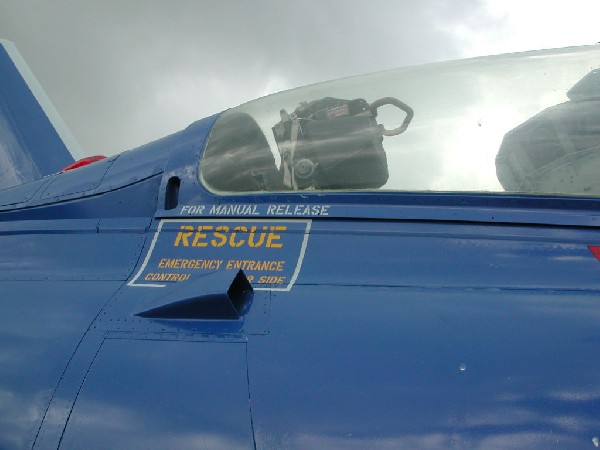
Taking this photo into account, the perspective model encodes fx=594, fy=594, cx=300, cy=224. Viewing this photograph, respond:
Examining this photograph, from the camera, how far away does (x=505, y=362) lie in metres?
1.88

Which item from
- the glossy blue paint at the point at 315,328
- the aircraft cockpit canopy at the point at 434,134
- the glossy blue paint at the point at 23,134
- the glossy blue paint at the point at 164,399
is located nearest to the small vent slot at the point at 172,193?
the glossy blue paint at the point at 315,328

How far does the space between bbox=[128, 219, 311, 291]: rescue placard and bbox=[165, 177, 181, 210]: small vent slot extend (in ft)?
0.61

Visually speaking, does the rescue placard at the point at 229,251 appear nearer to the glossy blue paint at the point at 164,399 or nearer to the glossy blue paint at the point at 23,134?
the glossy blue paint at the point at 164,399

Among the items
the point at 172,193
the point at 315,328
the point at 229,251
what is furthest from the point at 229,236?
the point at 315,328

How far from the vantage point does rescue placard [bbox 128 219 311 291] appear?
252 centimetres

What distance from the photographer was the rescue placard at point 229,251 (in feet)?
8.27

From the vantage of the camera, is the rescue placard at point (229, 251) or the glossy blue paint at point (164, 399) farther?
the rescue placard at point (229, 251)

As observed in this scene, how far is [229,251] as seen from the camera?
266 cm

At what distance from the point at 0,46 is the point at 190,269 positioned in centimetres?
595

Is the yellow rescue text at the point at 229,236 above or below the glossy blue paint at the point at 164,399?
above

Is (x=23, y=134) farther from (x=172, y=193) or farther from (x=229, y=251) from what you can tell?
(x=229, y=251)

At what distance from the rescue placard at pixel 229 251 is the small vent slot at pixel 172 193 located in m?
0.19

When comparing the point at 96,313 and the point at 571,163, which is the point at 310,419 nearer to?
the point at 96,313

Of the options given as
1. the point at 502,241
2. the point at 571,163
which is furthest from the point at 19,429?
the point at 571,163
